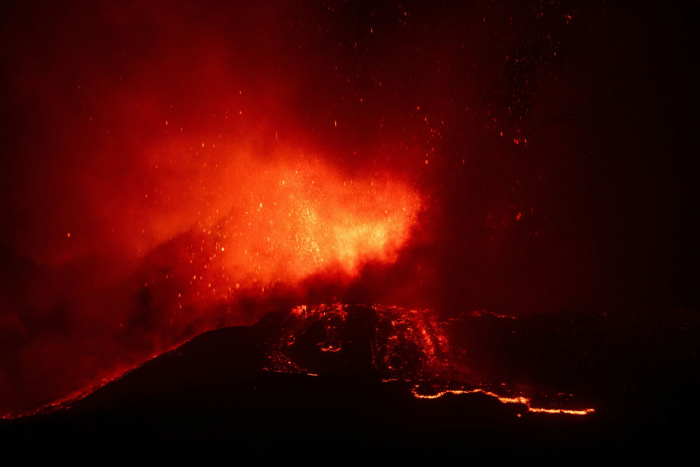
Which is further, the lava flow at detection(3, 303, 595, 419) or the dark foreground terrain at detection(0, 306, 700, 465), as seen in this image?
the lava flow at detection(3, 303, 595, 419)

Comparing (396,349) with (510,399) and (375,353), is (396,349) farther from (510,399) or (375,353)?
(510,399)

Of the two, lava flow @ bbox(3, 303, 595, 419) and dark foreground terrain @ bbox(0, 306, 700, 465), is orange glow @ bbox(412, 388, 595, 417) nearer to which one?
lava flow @ bbox(3, 303, 595, 419)

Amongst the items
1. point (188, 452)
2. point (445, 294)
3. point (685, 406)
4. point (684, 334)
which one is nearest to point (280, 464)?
point (188, 452)

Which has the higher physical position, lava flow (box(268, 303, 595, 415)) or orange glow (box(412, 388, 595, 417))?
lava flow (box(268, 303, 595, 415))

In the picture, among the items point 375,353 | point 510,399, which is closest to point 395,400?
point 510,399

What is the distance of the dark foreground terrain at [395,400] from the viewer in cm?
591

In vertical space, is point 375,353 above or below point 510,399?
above

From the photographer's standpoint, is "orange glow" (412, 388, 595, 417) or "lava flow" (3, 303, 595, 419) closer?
"orange glow" (412, 388, 595, 417)

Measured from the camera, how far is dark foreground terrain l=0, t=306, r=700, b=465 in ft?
19.4

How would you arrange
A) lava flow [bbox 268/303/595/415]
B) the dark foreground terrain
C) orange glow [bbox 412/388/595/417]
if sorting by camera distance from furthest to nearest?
1. lava flow [bbox 268/303/595/415]
2. orange glow [bbox 412/388/595/417]
3. the dark foreground terrain

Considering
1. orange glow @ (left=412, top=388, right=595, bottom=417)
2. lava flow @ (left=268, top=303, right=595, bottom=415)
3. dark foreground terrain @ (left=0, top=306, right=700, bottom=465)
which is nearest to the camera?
dark foreground terrain @ (left=0, top=306, right=700, bottom=465)

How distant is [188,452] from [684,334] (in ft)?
44.1

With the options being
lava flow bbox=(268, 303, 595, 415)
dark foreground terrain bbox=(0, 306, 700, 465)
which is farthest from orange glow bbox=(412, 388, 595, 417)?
dark foreground terrain bbox=(0, 306, 700, 465)

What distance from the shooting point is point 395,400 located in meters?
7.43
